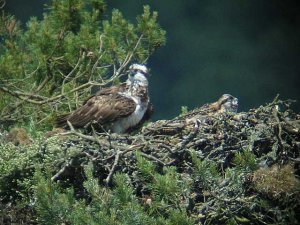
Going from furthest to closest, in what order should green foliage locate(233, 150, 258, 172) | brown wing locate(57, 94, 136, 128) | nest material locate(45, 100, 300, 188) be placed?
brown wing locate(57, 94, 136, 128)
nest material locate(45, 100, 300, 188)
green foliage locate(233, 150, 258, 172)

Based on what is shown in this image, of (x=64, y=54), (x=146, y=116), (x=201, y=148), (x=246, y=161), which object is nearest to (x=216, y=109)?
(x=146, y=116)

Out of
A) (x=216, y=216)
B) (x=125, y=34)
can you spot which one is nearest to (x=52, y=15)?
(x=125, y=34)

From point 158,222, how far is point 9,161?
1194 millimetres

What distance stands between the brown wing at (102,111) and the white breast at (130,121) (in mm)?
36

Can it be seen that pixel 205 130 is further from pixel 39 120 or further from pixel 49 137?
pixel 39 120

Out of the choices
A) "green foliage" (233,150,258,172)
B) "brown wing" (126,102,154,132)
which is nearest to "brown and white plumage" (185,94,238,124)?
"brown wing" (126,102,154,132)

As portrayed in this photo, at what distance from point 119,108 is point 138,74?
36 cm

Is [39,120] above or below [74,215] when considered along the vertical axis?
above

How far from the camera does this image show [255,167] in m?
5.02

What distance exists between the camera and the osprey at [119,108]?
674cm

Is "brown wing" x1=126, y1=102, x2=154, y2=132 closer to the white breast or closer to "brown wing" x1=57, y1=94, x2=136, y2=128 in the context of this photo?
the white breast

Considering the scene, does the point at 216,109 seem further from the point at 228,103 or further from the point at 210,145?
the point at 210,145

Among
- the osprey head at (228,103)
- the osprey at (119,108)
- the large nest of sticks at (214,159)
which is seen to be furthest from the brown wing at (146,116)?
the large nest of sticks at (214,159)

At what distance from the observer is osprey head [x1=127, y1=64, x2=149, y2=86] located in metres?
6.95
